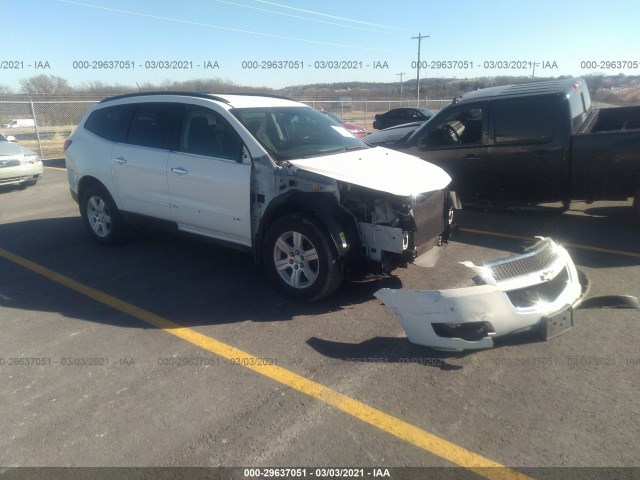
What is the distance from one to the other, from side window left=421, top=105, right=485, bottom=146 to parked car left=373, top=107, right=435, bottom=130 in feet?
46.5

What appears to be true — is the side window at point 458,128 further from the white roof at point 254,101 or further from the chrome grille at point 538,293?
the chrome grille at point 538,293

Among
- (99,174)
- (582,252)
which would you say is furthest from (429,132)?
(99,174)

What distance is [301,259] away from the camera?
15.4 feet

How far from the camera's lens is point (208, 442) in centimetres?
291

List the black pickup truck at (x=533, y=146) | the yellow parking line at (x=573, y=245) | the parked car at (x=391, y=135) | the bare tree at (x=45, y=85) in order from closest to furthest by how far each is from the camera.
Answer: the yellow parking line at (x=573, y=245) → the black pickup truck at (x=533, y=146) → the parked car at (x=391, y=135) → the bare tree at (x=45, y=85)

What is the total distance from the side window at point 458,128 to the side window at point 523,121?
26cm

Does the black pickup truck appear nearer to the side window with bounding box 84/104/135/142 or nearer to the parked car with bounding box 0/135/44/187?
the side window with bounding box 84/104/135/142

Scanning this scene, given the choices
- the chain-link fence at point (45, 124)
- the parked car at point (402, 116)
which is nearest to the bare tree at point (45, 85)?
the chain-link fence at point (45, 124)

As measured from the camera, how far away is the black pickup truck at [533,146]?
666 cm

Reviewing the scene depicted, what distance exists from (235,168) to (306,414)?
2.68 meters

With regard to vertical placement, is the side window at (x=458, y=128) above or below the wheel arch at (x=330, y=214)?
above

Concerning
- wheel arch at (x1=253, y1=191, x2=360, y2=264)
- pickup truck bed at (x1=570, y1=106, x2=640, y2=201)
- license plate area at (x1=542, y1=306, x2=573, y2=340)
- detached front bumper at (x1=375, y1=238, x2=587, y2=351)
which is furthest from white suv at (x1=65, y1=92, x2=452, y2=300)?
pickup truck bed at (x1=570, y1=106, x2=640, y2=201)

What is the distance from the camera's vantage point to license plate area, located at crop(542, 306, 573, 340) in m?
3.69

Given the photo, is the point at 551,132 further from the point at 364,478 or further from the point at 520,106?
the point at 364,478
